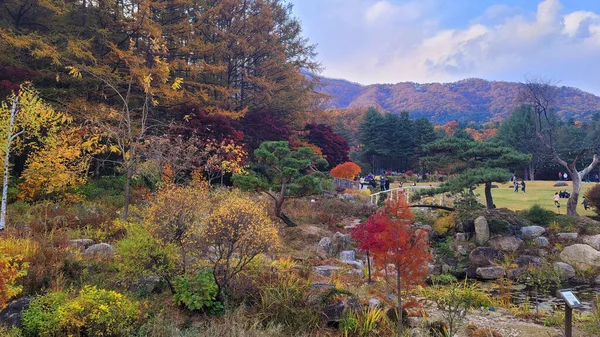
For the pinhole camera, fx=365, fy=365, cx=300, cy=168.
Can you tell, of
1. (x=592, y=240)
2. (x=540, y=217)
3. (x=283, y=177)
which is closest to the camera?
(x=283, y=177)

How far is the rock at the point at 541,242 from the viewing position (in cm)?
1151

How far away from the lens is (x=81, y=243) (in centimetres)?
697

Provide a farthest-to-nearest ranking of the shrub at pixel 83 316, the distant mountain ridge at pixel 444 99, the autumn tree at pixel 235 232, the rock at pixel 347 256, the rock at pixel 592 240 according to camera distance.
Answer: the distant mountain ridge at pixel 444 99 < the rock at pixel 592 240 < the rock at pixel 347 256 < the autumn tree at pixel 235 232 < the shrub at pixel 83 316

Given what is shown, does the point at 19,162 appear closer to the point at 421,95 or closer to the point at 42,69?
the point at 42,69

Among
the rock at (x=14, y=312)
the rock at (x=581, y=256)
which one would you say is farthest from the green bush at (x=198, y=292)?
the rock at (x=581, y=256)

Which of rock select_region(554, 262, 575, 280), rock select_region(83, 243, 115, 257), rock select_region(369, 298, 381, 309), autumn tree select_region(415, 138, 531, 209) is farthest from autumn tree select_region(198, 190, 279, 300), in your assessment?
autumn tree select_region(415, 138, 531, 209)

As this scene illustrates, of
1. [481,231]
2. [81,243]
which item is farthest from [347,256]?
[81,243]

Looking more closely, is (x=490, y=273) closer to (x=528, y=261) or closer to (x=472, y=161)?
(x=528, y=261)

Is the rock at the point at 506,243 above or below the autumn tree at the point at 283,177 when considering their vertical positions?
below

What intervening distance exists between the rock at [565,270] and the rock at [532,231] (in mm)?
1923

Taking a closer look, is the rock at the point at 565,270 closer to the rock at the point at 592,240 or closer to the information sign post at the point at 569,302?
the rock at the point at 592,240

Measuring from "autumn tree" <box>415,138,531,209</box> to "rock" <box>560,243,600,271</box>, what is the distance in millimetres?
2864

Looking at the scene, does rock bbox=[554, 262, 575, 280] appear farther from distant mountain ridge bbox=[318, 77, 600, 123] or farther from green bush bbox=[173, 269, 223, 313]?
distant mountain ridge bbox=[318, 77, 600, 123]

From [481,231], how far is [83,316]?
11.4 metres
